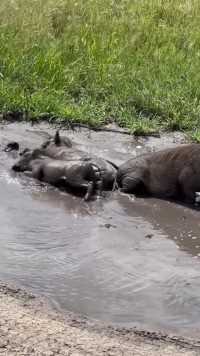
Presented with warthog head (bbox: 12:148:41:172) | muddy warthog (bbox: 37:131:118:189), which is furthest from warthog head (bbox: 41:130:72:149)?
warthog head (bbox: 12:148:41:172)

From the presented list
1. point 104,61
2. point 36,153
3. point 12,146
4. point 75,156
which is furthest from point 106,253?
point 104,61

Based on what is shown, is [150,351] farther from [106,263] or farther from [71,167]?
[71,167]

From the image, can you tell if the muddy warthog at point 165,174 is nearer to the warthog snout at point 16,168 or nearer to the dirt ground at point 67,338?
the warthog snout at point 16,168

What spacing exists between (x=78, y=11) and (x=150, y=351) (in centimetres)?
971

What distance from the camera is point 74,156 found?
28.8ft

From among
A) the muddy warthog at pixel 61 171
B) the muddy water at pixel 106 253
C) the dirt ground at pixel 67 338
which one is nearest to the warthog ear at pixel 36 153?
the muddy warthog at pixel 61 171

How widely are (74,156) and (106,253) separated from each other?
2.17 meters

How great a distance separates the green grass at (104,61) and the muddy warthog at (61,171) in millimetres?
1568

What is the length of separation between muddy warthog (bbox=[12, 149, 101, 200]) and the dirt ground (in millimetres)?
2771

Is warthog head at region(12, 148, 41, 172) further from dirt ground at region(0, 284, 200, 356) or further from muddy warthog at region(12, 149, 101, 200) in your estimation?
dirt ground at region(0, 284, 200, 356)

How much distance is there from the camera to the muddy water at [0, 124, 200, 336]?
5.88 m

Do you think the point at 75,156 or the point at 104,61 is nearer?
the point at 75,156

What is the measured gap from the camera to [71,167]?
856 cm

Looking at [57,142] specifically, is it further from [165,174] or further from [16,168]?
[165,174]
